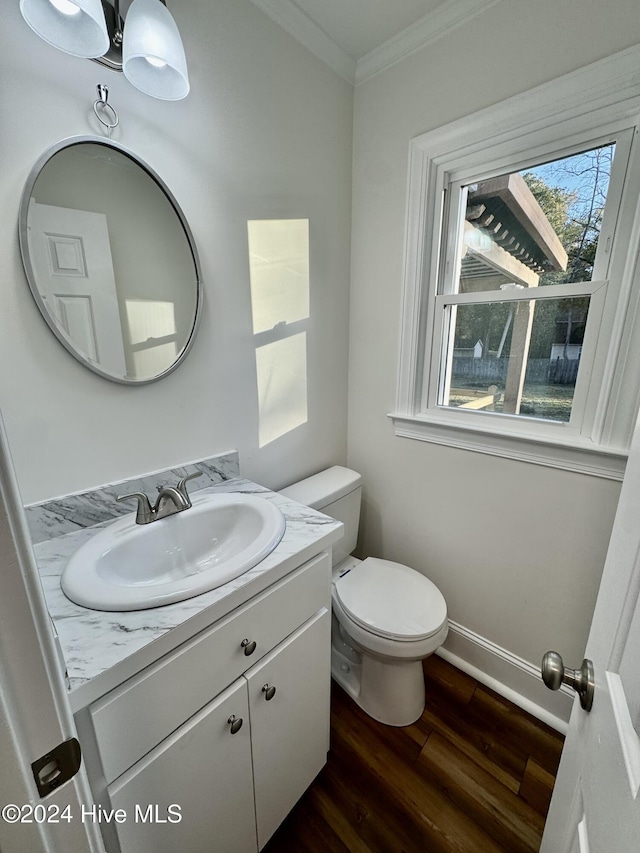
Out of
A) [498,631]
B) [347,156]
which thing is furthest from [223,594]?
[347,156]

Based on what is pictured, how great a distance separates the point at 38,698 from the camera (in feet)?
1.10

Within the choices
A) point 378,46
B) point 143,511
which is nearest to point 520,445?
point 143,511

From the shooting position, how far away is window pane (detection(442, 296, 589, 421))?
1161mm

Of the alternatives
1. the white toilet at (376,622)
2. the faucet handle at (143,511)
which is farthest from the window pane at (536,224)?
the faucet handle at (143,511)

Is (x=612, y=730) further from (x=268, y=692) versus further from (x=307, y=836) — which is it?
(x=307, y=836)

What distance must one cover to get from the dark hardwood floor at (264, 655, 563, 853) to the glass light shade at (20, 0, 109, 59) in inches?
81.0

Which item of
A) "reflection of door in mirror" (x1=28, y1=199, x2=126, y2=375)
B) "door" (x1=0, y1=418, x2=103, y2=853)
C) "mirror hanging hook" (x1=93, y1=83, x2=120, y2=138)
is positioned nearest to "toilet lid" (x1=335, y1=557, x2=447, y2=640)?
"door" (x1=0, y1=418, x2=103, y2=853)

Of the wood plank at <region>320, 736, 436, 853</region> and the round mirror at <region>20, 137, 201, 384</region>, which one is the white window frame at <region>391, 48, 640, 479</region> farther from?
the wood plank at <region>320, 736, 436, 853</region>

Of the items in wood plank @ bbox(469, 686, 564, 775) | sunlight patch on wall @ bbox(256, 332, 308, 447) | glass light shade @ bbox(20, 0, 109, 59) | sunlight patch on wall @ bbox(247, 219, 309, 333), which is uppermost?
glass light shade @ bbox(20, 0, 109, 59)

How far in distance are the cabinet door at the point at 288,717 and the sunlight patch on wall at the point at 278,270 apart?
3.41 ft

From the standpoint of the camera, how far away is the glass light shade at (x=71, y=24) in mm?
692

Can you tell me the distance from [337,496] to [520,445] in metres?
0.72

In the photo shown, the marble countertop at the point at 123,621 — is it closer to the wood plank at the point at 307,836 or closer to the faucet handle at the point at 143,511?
the faucet handle at the point at 143,511

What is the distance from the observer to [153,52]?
771mm
